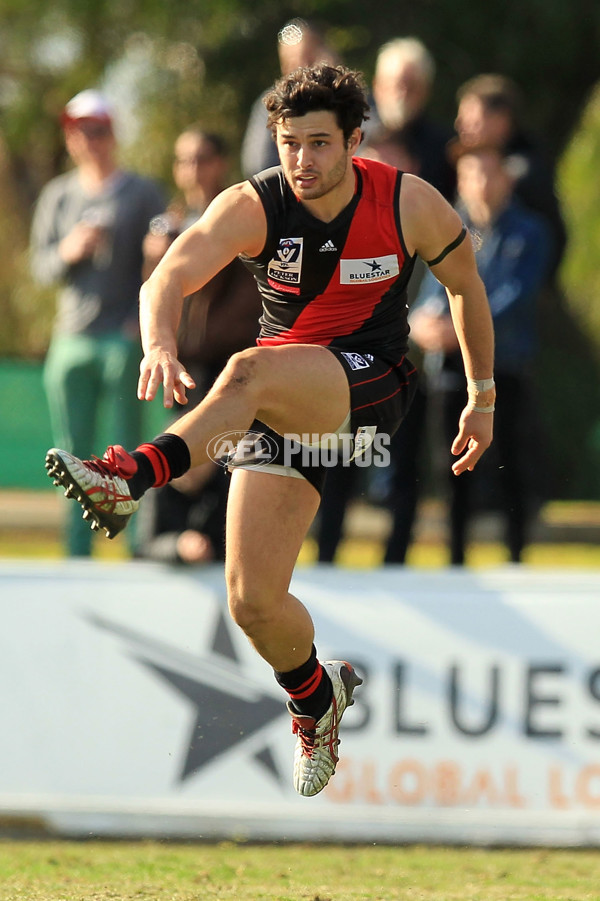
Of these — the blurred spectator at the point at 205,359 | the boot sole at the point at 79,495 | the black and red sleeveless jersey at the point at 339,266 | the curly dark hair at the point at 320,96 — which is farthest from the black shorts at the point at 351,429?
the blurred spectator at the point at 205,359

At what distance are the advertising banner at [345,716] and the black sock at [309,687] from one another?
3.17 feet

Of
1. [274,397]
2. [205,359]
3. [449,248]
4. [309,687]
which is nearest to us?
[274,397]

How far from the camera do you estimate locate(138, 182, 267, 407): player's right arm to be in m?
4.43

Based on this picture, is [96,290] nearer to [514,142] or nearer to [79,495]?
[514,142]

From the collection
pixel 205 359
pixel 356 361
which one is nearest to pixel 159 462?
pixel 356 361

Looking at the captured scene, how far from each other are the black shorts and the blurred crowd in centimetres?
211

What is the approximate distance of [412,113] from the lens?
26.6ft

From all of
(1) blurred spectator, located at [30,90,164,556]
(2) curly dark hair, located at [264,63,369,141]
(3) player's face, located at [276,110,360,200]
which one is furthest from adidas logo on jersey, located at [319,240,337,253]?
(1) blurred spectator, located at [30,90,164,556]

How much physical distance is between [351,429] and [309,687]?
1.15 metres

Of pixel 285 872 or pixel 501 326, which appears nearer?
pixel 285 872

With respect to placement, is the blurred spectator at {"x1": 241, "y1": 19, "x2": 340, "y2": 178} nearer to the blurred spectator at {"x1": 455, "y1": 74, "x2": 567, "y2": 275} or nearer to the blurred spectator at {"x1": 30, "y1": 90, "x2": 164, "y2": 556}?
the blurred spectator at {"x1": 30, "y1": 90, "x2": 164, "y2": 556}

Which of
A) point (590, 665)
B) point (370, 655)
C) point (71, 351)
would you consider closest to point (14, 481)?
point (71, 351)

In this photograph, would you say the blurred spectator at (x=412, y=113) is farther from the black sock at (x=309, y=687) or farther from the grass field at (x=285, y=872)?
the grass field at (x=285, y=872)

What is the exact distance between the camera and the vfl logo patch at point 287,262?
4.99 metres
